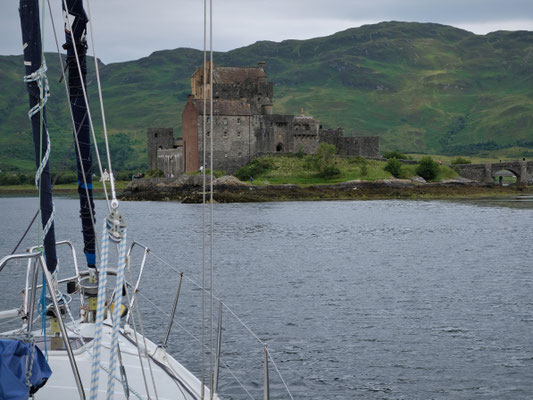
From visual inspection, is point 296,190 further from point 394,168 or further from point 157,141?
point 157,141

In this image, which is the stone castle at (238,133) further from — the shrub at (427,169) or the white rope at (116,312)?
the white rope at (116,312)

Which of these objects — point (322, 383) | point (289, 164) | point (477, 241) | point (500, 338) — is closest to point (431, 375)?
point (322, 383)

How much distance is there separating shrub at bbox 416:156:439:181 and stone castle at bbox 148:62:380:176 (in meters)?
7.08

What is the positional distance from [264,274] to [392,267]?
5619 millimetres

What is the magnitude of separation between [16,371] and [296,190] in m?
65.9

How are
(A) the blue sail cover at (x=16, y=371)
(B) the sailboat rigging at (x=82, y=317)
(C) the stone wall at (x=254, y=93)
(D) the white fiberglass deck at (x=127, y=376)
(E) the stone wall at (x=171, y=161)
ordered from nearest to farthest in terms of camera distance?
(B) the sailboat rigging at (x=82, y=317) < (A) the blue sail cover at (x=16, y=371) < (D) the white fiberglass deck at (x=127, y=376) < (E) the stone wall at (x=171, y=161) < (C) the stone wall at (x=254, y=93)

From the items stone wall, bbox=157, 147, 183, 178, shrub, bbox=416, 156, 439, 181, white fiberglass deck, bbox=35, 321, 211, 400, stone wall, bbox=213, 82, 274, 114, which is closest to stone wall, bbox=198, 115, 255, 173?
stone wall, bbox=157, 147, 183, 178

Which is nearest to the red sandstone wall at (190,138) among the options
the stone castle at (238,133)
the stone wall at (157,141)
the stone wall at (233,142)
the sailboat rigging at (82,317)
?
the stone castle at (238,133)

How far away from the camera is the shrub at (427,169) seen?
80.9 meters

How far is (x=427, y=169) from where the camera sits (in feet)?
266

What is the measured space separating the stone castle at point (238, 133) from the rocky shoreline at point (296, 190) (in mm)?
3453

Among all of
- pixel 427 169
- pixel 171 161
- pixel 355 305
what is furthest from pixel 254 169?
pixel 355 305

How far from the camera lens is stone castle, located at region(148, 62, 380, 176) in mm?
76375

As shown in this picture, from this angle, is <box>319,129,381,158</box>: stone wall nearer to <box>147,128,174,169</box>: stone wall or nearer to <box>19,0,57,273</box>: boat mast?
<box>147,128,174,169</box>: stone wall
